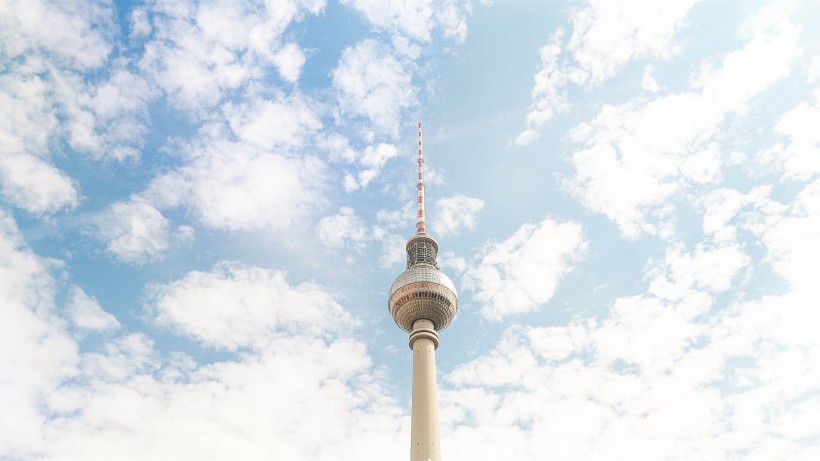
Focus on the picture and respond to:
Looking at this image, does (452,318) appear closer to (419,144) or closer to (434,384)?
(434,384)

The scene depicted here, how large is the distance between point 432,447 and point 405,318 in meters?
21.0

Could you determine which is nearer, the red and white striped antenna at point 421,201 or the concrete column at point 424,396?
the concrete column at point 424,396

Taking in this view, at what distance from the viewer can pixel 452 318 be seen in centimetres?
9412

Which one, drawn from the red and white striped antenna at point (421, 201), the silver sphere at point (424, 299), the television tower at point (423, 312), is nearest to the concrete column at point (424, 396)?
the television tower at point (423, 312)

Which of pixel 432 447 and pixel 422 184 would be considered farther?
pixel 422 184

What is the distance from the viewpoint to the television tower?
80.6m

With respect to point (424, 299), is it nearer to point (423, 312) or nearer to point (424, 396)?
point (423, 312)

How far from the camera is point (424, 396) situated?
8169cm

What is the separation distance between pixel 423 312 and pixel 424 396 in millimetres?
13702

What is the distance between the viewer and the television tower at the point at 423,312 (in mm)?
80625

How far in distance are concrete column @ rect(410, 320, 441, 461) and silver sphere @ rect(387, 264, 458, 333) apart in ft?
4.56

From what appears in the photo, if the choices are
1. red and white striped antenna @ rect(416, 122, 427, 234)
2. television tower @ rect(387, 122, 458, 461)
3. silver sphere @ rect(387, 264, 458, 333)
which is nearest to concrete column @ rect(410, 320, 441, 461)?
television tower @ rect(387, 122, 458, 461)

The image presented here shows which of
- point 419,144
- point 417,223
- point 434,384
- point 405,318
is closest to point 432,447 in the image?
point 434,384

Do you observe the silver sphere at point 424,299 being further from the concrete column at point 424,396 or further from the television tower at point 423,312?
the concrete column at point 424,396
